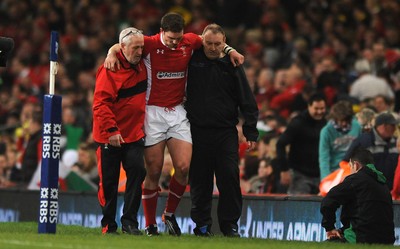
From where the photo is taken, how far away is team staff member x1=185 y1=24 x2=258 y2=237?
13609 millimetres

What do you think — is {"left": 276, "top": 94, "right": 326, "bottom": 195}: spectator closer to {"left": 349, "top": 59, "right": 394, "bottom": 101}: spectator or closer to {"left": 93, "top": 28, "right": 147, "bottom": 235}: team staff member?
{"left": 349, "top": 59, "right": 394, "bottom": 101}: spectator

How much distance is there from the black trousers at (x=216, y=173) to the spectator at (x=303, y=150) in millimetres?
3815

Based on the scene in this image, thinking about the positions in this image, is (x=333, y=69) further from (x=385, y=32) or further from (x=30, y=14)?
(x=30, y=14)

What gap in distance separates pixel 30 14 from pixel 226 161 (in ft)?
63.8

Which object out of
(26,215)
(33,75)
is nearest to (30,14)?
(33,75)

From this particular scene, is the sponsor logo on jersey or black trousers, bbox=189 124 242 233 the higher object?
the sponsor logo on jersey

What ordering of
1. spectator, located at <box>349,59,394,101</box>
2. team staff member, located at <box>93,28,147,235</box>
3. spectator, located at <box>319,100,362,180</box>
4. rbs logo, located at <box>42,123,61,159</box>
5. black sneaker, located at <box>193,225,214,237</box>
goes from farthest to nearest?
1. spectator, located at <box>349,59,394,101</box>
2. spectator, located at <box>319,100,362,180</box>
3. black sneaker, located at <box>193,225,214,237</box>
4. team staff member, located at <box>93,28,147,235</box>
5. rbs logo, located at <box>42,123,61,159</box>

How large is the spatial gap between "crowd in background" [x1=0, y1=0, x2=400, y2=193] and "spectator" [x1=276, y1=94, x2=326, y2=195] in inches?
10.0

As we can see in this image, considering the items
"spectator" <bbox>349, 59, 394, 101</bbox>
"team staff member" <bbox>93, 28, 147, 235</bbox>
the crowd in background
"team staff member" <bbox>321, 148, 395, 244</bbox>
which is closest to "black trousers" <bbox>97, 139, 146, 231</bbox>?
"team staff member" <bbox>93, 28, 147, 235</bbox>

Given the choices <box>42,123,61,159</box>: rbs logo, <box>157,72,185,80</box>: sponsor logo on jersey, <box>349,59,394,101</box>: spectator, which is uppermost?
<box>157,72,185,80</box>: sponsor logo on jersey

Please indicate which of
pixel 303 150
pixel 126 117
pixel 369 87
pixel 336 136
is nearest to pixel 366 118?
pixel 336 136

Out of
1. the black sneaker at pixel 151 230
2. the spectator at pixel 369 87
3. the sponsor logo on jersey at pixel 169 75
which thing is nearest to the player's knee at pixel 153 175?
the black sneaker at pixel 151 230

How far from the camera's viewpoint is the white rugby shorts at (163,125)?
13.4 metres

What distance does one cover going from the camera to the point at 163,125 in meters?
13.4
